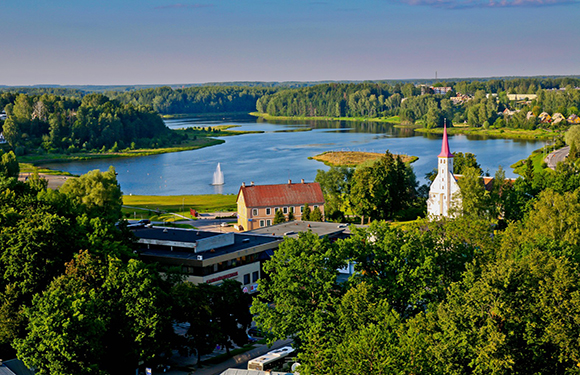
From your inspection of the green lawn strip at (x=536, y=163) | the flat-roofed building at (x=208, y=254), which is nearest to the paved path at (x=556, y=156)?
the green lawn strip at (x=536, y=163)

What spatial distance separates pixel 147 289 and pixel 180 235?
33.0 ft

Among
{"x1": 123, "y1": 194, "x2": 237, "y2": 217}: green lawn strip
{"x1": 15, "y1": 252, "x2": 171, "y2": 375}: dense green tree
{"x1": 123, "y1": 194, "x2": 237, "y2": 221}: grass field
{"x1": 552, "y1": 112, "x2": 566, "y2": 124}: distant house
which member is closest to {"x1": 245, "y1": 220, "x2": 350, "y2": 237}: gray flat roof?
{"x1": 15, "y1": 252, "x2": 171, "y2": 375}: dense green tree

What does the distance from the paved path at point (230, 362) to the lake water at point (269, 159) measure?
137 ft

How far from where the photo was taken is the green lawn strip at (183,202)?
5565cm

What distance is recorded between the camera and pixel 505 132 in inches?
4953

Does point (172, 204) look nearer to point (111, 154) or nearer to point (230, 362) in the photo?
point (230, 362)

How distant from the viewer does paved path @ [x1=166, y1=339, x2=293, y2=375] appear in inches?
906

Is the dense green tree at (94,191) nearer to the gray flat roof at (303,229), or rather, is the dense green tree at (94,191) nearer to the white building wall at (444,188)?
the gray flat roof at (303,229)

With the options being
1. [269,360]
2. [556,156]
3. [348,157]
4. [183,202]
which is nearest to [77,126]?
[348,157]

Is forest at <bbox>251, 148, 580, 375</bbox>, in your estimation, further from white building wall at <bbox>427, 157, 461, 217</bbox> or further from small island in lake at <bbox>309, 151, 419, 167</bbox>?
small island in lake at <bbox>309, 151, 419, 167</bbox>

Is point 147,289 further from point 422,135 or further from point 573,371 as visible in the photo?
point 422,135

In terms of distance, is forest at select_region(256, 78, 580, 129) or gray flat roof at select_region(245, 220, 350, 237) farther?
forest at select_region(256, 78, 580, 129)

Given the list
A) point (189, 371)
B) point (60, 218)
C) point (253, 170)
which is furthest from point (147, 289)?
point (253, 170)

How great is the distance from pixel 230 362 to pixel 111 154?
88677 millimetres
